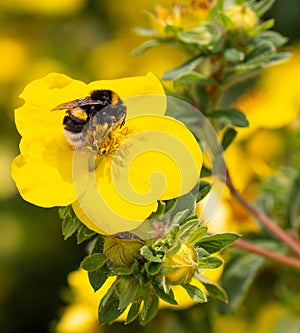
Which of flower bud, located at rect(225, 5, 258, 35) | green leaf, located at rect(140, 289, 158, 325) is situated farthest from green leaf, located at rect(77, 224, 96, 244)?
flower bud, located at rect(225, 5, 258, 35)

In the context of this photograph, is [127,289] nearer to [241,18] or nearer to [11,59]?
→ [241,18]

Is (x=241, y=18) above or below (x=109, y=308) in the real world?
above

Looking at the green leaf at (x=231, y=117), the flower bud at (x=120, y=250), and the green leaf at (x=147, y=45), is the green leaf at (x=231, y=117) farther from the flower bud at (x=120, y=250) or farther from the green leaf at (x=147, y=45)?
the flower bud at (x=120, y=250)

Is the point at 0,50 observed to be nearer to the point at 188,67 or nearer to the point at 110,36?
the point at 110,36

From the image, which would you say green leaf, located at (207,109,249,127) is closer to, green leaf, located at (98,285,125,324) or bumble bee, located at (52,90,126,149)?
bumble bee, located at (52,90,126,149)

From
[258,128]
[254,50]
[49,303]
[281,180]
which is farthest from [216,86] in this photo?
[49,303]

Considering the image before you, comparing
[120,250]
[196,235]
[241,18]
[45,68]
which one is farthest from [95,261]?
[45,68]

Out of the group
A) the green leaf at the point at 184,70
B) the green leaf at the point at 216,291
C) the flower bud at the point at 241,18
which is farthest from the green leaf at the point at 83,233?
the flower bud at the point at 241,18
